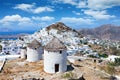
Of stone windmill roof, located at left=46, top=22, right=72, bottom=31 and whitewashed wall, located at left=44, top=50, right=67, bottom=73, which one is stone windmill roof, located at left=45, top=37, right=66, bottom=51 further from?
stone windmill roof, located at left=46, top=22, right=72, bottom=31

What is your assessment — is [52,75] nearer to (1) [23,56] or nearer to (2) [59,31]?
(1) [23,56]

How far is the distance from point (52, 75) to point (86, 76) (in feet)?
14.8

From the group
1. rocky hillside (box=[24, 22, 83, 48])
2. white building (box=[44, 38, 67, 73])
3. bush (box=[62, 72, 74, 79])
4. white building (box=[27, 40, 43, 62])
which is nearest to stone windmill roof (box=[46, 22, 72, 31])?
rocky hillside (box=[24, 22, 83, 48])

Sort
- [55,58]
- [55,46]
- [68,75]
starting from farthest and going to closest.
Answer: [55,46] < [55,58] < [68,75]

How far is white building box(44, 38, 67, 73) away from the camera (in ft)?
66.5

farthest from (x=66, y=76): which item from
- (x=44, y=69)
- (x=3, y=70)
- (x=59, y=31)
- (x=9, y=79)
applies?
(x=59, y=31)

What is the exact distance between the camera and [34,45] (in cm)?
2581

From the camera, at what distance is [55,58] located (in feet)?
66.5

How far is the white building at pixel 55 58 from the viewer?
66.5 feet

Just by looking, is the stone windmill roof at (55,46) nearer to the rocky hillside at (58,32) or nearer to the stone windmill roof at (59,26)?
the rocky hillside at (58,32)

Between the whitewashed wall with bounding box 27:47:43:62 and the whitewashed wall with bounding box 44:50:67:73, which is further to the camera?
the whitewashed wall with bounding box 27:47:43:62

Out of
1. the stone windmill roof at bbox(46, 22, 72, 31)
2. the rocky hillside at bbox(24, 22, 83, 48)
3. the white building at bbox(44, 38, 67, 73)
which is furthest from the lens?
the stone windmill roof at bbox(46, 22, 72, 31)

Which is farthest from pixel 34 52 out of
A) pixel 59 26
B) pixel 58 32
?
pixel 59 26

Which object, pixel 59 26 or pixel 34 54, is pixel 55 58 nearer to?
pixel 34 54
